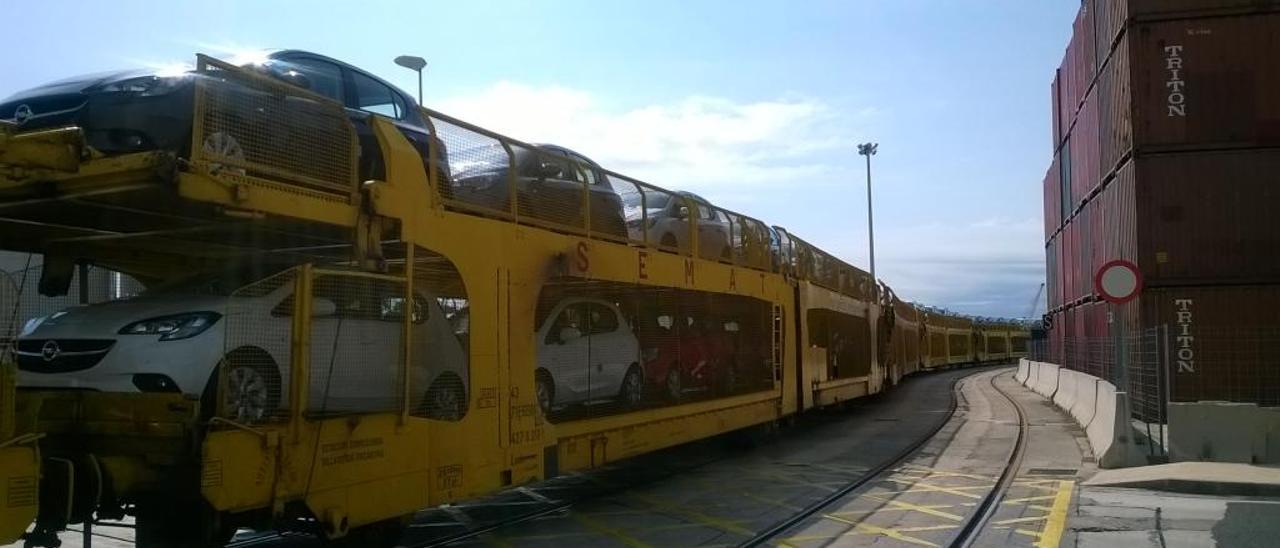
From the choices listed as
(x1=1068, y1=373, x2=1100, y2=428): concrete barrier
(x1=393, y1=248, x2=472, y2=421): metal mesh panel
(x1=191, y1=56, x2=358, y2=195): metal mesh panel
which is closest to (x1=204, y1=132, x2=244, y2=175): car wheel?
(x1=191, y1=56, x2=358, y2=195): metal mesh panel

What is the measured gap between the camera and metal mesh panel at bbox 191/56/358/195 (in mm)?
5289

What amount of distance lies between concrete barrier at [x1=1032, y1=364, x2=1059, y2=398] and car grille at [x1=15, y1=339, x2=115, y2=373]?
21.2 metres

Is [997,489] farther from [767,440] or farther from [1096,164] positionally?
[1096,164]

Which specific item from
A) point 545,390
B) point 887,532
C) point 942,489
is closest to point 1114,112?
point 942,489

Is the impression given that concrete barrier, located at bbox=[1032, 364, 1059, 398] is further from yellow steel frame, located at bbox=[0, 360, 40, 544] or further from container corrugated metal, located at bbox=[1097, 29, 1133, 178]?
yellow steel frame, located at bbox=[0, 360, 40, 544]

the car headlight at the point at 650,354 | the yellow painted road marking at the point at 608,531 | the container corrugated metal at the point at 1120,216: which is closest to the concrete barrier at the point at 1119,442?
the container corrugated metal at the point at 1120,216

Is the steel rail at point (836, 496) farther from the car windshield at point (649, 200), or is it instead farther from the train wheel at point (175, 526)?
the train wheel at point (175, 526)

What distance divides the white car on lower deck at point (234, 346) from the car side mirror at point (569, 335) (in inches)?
81.6

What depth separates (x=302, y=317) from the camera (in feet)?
18.3

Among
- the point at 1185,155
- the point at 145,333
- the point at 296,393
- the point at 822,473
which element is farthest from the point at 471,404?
the point at 1185,155

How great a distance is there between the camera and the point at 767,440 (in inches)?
574

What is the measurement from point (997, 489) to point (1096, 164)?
1280cm

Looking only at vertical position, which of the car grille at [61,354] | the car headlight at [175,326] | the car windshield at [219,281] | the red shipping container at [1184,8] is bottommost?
the car grille at [61,354]

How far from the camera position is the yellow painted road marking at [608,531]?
24.8ft
